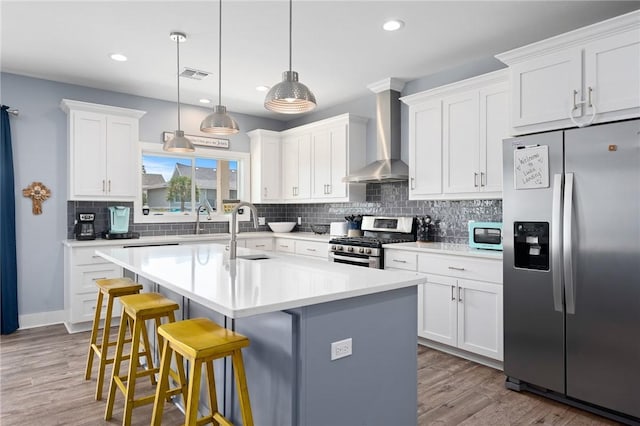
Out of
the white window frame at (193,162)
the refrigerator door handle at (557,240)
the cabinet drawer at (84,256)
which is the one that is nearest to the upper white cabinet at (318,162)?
the white window frame at (193,162)

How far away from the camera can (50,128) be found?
14.9 feet

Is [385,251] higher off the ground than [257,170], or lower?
lower

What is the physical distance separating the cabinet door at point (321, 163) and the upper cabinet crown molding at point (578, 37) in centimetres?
259

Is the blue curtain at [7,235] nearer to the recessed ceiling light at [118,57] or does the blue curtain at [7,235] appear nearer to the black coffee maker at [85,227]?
the black coffee maker at [85,227]

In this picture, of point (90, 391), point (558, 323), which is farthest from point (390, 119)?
point (90, 391)

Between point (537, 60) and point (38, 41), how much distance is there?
13.2 ft

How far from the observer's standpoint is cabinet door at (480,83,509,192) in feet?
11.3

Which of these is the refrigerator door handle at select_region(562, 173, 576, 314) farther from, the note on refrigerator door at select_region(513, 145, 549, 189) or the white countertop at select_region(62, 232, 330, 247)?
the white countertop at select_region(62, 232, 330, 247)

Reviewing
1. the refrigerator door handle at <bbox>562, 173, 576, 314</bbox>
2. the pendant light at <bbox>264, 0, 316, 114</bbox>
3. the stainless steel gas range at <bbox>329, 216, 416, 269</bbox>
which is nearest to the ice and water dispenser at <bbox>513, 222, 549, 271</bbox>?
the refrigerator door handle at <bbox>562, 173, 576, 314</bbox>

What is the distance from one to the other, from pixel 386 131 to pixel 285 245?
2065mm

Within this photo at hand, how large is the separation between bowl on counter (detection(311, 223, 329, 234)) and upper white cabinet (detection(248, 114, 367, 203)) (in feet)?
1.38

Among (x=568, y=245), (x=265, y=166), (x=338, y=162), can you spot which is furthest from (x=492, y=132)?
(x=265, y=166)

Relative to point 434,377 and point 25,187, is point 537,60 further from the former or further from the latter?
point 25,187

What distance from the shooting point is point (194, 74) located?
14.1 feet
